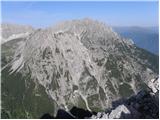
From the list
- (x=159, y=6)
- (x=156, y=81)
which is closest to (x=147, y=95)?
(x=156, y=81)

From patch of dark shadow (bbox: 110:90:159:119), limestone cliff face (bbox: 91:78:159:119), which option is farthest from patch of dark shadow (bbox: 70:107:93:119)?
limestone cliff face (bbox: 91:78:159:119)

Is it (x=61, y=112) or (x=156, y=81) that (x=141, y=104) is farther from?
(x=61, y=112)

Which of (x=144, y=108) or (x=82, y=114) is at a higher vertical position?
(x=144, y=108)

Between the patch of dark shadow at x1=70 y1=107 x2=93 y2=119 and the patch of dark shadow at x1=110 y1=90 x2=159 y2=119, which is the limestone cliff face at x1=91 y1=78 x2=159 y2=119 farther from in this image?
the patch of dark shadow at x1=70 y1=107 x2=93 y2=119

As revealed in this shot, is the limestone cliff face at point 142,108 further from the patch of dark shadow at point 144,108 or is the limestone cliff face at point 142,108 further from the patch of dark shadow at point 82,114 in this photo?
the patch of dark shadow at point 82,114

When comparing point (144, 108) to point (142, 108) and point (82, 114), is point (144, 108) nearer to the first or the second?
point (142, 108)

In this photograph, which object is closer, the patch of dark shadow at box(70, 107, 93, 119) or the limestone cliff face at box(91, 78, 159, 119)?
the limestone cliff face at box(91, 78, 159, 119)

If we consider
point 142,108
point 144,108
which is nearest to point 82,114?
Answer: point 142,108

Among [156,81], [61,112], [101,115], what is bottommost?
[61,112]

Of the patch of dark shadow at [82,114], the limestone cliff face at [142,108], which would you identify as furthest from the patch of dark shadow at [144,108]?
the patch of dark shadow at [82,114]

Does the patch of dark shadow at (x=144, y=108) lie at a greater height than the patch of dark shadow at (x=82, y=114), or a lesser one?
greater

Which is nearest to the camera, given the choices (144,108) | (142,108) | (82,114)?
(144,108)
